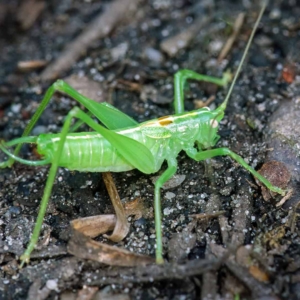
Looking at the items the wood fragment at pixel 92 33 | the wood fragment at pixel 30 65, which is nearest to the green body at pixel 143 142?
the wood fragment at pixel 92 33

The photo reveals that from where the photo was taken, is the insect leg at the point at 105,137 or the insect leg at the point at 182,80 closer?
the insect leg at the point at 105,137

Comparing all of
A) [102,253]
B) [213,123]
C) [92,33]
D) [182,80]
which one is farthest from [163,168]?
[92,33]

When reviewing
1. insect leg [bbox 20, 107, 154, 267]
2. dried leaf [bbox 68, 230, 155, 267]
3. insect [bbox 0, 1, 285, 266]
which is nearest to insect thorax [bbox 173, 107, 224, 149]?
insect [bbox 0, 1, 285, 266]

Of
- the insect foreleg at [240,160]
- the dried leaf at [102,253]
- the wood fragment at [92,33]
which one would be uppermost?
the wood fragment at [92,33]

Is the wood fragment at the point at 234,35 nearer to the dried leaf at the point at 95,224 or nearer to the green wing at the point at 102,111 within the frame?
the green wing at the point at 102,111

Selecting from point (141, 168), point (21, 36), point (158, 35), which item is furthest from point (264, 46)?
point (21, 36)

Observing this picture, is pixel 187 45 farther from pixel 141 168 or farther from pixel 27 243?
pixel 27 243

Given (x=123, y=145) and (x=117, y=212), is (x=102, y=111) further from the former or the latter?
(x=117, y=212)

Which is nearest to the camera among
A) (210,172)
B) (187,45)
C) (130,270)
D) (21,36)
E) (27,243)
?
(130,270)

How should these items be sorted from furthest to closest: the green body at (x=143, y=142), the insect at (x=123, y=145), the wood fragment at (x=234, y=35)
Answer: the wood fragment at (x=234, y=35) < the green body at (x=143, y=142) < the insect at (x=123, y=145)
